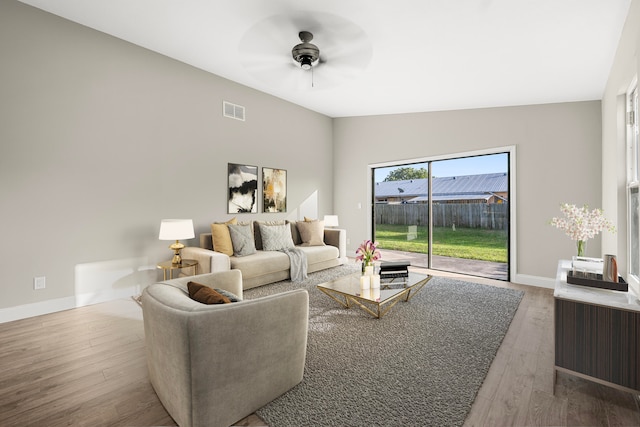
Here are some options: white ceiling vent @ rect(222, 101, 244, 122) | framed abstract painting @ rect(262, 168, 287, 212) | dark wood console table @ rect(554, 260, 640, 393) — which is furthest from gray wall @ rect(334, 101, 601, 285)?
white ceiling vent @ rect(222, 101, 244, 122)

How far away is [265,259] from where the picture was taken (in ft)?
14.5

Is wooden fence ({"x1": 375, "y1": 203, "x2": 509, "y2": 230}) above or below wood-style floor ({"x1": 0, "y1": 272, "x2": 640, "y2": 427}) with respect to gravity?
above

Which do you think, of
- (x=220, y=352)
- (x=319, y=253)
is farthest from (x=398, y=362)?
(x=319, y=253)

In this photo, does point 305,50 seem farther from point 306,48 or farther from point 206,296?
point 206,296

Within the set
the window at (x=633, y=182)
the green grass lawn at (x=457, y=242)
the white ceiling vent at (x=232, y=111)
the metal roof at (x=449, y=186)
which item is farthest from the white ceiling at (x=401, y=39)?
the green grass lawn at (x=457, y=242)

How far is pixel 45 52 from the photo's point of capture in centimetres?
335

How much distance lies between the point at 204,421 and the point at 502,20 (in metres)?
3.80

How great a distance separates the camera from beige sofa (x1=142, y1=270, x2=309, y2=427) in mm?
1500

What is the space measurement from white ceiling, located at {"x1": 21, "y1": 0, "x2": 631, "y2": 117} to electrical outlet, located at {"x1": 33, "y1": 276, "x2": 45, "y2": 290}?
2.90 m

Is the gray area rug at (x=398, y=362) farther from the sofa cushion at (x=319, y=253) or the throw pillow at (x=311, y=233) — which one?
the throw pillow at (x=311, y=233)

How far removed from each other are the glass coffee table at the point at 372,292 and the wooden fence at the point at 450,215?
2104 millimetres

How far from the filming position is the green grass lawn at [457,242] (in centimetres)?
505

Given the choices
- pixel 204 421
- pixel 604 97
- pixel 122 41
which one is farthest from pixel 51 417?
pixel 604 97

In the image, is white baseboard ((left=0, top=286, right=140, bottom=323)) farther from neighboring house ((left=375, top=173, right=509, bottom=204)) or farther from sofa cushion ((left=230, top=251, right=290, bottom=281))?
neighboring house ((left=375, top=173, right=509, bottom=204))
